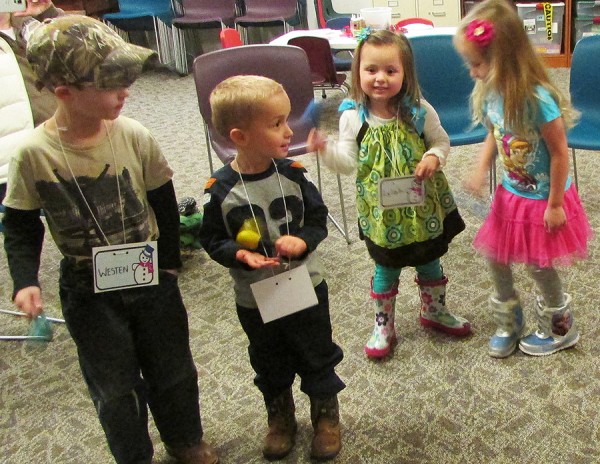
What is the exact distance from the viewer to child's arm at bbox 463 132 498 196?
180 cm

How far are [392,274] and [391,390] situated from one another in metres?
0.35

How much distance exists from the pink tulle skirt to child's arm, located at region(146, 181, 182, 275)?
3.03 ft

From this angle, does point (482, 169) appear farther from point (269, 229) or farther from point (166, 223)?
point (166, 223)

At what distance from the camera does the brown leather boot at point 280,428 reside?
5.52 feet

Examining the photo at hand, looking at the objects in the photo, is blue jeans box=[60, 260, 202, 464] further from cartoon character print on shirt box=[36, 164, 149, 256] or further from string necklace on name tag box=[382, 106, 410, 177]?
string necklace on name tag box=[382, 106, 410, 177]

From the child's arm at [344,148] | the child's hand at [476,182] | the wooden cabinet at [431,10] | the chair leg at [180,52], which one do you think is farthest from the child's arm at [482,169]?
A: the chair leg at [180,52]

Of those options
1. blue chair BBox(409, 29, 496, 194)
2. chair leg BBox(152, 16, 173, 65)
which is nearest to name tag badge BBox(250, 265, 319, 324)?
blue chair BBox(409, 29, 496, 194)

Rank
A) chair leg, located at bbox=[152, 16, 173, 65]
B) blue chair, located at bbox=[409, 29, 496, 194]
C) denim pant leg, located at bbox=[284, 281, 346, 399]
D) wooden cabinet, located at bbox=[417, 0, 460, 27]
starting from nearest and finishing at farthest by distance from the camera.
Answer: denim pant leg, located at bbox=[284, 281, 346, 399] → blue chair, located at bbox=[409, 29, 496, 194] → wooden cabinet, located at bbox=[417, 0, 460, 27] → chair leg, located at bbox=[152, 16, 173, 65]

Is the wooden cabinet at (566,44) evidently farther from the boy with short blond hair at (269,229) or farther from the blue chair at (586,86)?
the boy with short blond hair at (269,229)

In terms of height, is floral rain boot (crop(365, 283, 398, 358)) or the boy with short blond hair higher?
the boy with short blond hair

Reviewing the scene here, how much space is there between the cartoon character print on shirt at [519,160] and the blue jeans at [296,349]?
2.09ft

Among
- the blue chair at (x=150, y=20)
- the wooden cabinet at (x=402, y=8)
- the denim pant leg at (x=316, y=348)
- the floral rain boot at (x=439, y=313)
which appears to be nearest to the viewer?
the denim pant leg at (x=316, y=348)

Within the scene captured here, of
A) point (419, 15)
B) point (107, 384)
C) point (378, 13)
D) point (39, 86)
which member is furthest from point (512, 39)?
point (419, 15)

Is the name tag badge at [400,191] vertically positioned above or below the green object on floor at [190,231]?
above
